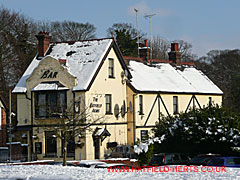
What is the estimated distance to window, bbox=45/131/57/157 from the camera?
3956 cm

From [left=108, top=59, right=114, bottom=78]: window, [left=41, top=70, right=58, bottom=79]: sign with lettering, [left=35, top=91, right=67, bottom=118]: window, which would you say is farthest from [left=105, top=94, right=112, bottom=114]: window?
[left=41, top=70, right=58, bottom=79]: sign with lettering

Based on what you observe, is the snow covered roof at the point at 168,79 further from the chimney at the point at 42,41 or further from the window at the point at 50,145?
the window at the point at 50,145

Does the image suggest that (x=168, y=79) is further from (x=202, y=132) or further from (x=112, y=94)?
(x=202, y=132)

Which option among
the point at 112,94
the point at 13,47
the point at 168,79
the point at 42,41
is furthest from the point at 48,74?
the point at 13,47

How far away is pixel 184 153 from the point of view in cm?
3125

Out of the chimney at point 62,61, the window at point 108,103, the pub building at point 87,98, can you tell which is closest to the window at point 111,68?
the pub building at point 87,98

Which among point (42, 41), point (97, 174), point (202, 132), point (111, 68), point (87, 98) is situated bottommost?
point (97, 174)

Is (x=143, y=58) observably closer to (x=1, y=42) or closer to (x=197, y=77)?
(x=197, y=77)

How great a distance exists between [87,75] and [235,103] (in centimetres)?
3352

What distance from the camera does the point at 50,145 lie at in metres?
39.8

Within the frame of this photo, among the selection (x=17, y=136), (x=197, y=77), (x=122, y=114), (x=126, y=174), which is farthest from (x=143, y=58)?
(x=126, y=174)

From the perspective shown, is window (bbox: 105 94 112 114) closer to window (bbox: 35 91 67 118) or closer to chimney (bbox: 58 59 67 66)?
window (bbox: 35 91 67 118)

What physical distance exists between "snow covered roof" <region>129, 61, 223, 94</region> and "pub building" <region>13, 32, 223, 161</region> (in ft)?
0.50

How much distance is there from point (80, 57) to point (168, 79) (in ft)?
33.6
